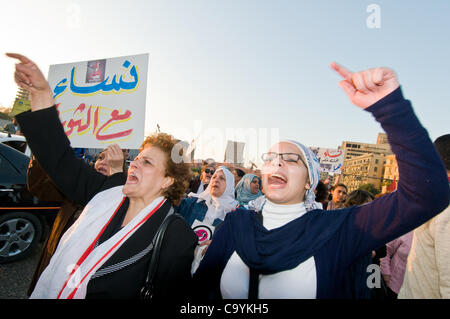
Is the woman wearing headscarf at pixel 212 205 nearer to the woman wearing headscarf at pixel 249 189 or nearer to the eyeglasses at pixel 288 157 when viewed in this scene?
the woman wearing headscarf at pixel 249 189

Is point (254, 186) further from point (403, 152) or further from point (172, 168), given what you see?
point (403, 152)

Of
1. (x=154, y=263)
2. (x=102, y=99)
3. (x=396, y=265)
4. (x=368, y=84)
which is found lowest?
(x=396, y=265)

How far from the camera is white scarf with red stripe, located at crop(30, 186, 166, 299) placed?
63.0 inches

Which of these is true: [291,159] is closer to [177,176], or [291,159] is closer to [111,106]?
[177,176]

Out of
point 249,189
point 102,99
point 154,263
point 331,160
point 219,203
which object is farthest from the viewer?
point 331,160

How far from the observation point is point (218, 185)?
3809 mm

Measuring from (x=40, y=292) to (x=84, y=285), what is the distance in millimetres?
379

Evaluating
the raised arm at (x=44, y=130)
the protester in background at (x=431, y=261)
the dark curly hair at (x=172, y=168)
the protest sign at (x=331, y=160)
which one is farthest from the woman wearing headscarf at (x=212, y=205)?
the protest sign at (x=331, y=160)

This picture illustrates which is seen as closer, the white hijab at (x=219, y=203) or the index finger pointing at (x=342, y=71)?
the index finger pointing at (x=342, y=71)

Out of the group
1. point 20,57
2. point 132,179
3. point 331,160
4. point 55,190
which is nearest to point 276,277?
point 132,179

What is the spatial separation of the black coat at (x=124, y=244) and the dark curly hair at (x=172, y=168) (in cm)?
37

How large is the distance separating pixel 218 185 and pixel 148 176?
1.87 m

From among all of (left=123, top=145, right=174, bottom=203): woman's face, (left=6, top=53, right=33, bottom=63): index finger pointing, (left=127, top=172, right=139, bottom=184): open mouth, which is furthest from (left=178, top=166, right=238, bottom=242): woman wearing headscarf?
(left=6, top=53, right=33, bottom=63): index finger pointing

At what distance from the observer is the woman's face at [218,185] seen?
3.76 metres
